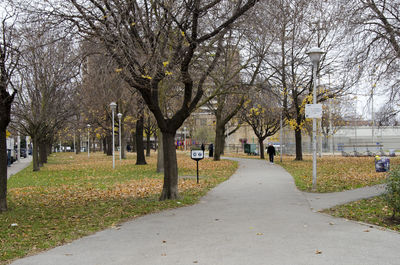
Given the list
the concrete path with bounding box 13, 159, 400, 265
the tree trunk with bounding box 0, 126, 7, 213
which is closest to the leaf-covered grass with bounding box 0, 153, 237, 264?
the tree trunk with bounding box 0, 126, 7, 213

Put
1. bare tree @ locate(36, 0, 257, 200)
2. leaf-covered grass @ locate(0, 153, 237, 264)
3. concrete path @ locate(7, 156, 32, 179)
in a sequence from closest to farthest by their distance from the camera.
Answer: leaf-covered grass @ locate(0, 153, 237, 264), bare tree @ locate(36, 0, 257, 200), concrete path @ locate(7, 156, 32, 179)

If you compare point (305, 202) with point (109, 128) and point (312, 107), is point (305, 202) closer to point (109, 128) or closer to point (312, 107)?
point (312, 107)

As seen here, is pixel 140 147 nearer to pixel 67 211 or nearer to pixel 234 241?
pixel 67 211

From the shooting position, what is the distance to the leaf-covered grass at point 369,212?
750 centimetres

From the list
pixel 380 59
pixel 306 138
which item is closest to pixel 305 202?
pixel 380 59

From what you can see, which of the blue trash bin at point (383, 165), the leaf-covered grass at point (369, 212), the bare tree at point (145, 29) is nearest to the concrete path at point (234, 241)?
the leaf-covered grass at point (369, 212)

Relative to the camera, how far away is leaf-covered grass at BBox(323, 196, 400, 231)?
750 centimetres

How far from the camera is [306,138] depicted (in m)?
66.1

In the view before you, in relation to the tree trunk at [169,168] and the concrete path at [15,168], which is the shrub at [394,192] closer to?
the tree trunk at [169,168]

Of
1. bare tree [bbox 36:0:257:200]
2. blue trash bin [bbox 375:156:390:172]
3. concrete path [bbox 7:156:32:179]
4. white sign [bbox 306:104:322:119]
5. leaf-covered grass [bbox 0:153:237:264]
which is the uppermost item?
bare tree [bbox 36:0:257:200]

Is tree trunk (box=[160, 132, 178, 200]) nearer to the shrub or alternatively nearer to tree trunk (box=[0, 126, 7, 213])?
tree trunk (box=[0, 126, 7, 213])

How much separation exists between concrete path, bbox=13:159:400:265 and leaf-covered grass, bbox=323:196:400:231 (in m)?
0.43

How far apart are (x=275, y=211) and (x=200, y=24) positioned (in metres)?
5.34

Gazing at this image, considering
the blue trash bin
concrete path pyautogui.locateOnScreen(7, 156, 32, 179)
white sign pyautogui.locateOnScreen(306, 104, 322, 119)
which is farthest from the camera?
concrete path pyautogui.locateOnScreen(7, 156, 32, 179)
